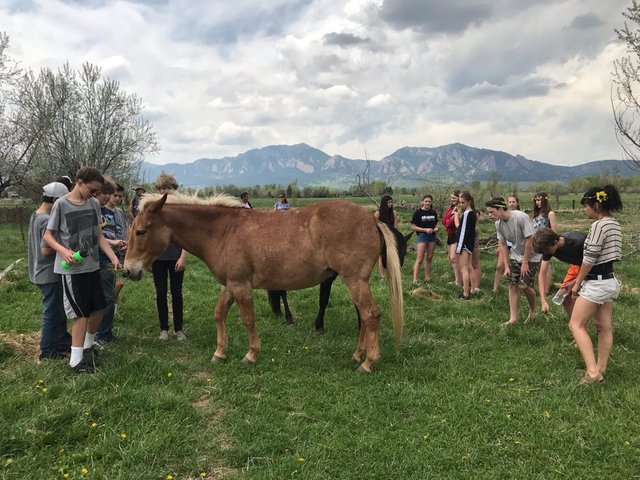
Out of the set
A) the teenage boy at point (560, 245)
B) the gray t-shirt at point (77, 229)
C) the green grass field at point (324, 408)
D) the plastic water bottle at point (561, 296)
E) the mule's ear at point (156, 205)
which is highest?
the mule's ear at point (156, 205)

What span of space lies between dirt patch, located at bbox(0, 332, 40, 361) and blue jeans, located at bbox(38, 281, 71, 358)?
197 millimetres

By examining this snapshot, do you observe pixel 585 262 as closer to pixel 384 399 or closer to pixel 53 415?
pixel 384 399

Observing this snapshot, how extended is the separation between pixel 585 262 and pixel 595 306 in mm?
517

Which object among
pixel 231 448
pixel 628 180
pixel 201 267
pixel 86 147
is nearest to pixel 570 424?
pixel 231 448

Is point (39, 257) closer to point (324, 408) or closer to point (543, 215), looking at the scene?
point (324, 408)

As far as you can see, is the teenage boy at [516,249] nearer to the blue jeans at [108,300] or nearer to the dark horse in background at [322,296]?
the dark horse in background at [322,296]

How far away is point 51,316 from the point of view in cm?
449

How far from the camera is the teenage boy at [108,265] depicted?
16.3 ft

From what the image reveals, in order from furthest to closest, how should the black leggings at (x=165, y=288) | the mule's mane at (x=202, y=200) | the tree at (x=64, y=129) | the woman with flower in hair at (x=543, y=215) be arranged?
1. the tree at (x=64, y=129)
2. the woman with flower in hair at (x=543, y=215)
3. the black leggings at (x=165, y=288)
4. the mule's mane at (x=202, y=200)

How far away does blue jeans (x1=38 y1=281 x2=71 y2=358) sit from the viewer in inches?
177

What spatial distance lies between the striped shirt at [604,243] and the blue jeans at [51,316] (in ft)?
19.3

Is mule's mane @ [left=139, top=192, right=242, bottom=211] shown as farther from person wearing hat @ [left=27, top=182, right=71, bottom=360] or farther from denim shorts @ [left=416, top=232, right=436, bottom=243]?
denim shorts @ [left=416, top=232, right=436, bottom=243]

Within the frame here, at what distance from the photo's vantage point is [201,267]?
1134 cm

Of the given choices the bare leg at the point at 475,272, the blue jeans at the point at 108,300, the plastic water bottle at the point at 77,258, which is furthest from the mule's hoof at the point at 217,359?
the bare leg at the point at 475,272
